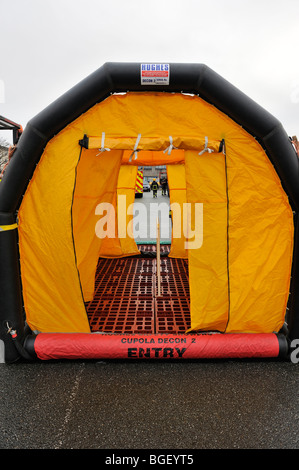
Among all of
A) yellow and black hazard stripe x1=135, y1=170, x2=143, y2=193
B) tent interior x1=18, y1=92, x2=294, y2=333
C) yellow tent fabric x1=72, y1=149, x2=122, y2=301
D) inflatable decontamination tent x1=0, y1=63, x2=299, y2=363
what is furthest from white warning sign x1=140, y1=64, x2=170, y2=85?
yellow and black hazard stripe x1=135, y1=170, x2=143, y2=193

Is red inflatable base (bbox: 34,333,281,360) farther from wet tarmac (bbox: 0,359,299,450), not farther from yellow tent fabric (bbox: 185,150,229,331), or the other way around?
yellow tent fabric (bbox: 185,150,229,331)

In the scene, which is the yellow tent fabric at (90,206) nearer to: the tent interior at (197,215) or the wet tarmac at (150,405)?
the tent interior at (197,215)

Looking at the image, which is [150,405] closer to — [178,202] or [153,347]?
[153,347]

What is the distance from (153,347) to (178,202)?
3.85 meters

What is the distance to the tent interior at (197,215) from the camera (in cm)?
304

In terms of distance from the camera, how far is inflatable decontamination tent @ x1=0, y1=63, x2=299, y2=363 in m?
2.89

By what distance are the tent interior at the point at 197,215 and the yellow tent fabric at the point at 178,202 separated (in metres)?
2.73

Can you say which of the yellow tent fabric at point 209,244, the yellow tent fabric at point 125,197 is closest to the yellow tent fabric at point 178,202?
the yellow tent fabric at point 125,197

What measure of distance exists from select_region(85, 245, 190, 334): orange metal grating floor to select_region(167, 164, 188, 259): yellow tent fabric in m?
0.33

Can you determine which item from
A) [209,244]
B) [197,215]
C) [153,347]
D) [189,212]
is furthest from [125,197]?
[153,347]

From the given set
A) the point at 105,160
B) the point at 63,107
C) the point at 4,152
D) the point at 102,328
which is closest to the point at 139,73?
the point at 63,107

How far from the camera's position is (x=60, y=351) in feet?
10.3

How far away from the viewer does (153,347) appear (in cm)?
312

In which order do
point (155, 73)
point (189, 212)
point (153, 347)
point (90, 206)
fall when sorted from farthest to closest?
point (90, 206) < point (189, 212) < point (153, 347) < point (155, 73)
